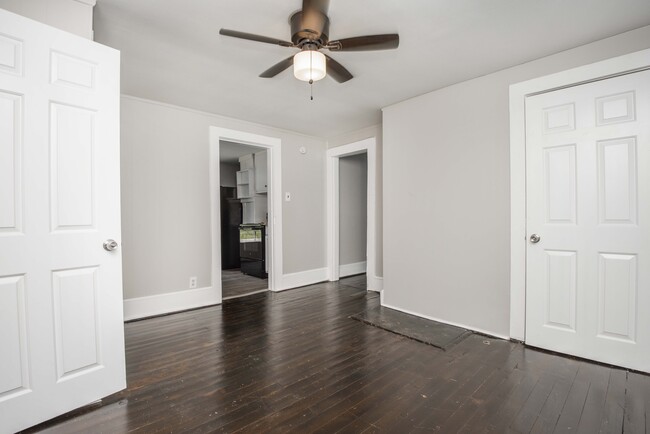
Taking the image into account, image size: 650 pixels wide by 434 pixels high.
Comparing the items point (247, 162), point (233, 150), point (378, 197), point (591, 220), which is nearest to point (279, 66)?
point (378, 197)

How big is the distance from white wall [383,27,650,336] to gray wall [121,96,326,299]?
226 centimetres

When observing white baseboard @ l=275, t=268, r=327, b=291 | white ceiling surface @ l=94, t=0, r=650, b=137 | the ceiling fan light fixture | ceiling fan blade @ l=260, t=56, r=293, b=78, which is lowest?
white baseboard @ l=275, t=268, r=327, b=291

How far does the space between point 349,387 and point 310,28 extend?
230 centimetres

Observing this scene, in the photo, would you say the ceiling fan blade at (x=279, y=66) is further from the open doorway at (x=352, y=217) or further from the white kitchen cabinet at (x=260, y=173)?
the white kitchen cabinet at (x=260, y=173)

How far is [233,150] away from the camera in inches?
231

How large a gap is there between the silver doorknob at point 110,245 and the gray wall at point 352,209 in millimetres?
3669

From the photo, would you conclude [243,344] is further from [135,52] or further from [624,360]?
[624,360]

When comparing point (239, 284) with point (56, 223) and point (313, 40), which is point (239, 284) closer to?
point (56, 223)

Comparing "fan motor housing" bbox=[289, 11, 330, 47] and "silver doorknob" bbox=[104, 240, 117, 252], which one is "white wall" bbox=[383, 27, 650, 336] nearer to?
"fan motor housing" bbox=[289, 11, 330, 47]

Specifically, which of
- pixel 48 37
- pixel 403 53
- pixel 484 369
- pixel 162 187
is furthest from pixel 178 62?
pixel 484 369

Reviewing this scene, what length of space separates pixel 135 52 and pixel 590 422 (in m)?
3.89

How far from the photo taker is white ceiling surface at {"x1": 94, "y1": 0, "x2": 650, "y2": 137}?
5.97 ft

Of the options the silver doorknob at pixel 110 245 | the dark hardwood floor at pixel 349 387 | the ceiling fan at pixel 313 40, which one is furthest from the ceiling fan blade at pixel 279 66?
the dark hardwood floor at pixel 349 387

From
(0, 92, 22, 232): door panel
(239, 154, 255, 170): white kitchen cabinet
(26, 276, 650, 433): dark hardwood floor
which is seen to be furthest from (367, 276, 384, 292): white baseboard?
(0, 92, 22, 232): door panel
